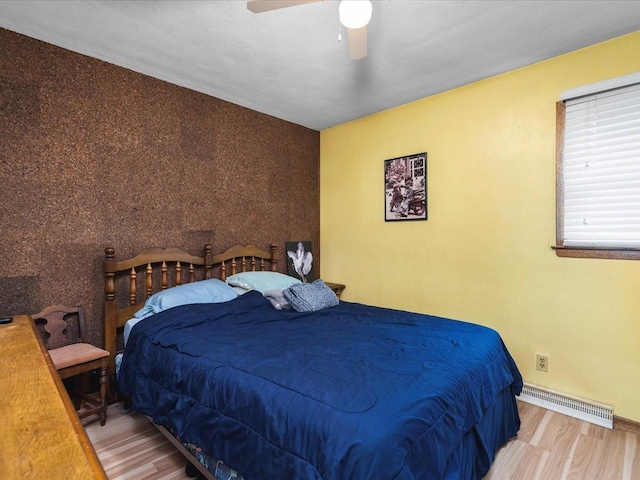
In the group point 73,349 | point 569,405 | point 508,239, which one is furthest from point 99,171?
point 569,405

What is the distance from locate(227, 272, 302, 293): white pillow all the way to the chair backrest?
3.54 feet

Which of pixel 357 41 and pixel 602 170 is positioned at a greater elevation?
pixel 357 41

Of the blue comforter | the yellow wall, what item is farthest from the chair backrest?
the yellow wall

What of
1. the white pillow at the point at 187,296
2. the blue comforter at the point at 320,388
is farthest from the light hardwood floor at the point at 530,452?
the white pillow at the point at 187,296

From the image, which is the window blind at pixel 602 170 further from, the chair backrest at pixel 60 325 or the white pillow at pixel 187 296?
the chair backrest at pixel 60 325

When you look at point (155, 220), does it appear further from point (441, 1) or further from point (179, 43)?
point (441, 1)

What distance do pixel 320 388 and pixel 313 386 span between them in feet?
0.11

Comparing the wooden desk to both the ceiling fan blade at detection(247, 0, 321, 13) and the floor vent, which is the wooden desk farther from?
the floor vent

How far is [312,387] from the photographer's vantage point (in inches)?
52.8

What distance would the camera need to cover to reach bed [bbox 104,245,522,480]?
116 cm

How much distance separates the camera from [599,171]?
226 cm

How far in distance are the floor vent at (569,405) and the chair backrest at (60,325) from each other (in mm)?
3253

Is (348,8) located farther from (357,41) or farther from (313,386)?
(313,386)

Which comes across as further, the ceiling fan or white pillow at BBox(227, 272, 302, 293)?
white pillow at BBox(227, 272, 302, 293)
